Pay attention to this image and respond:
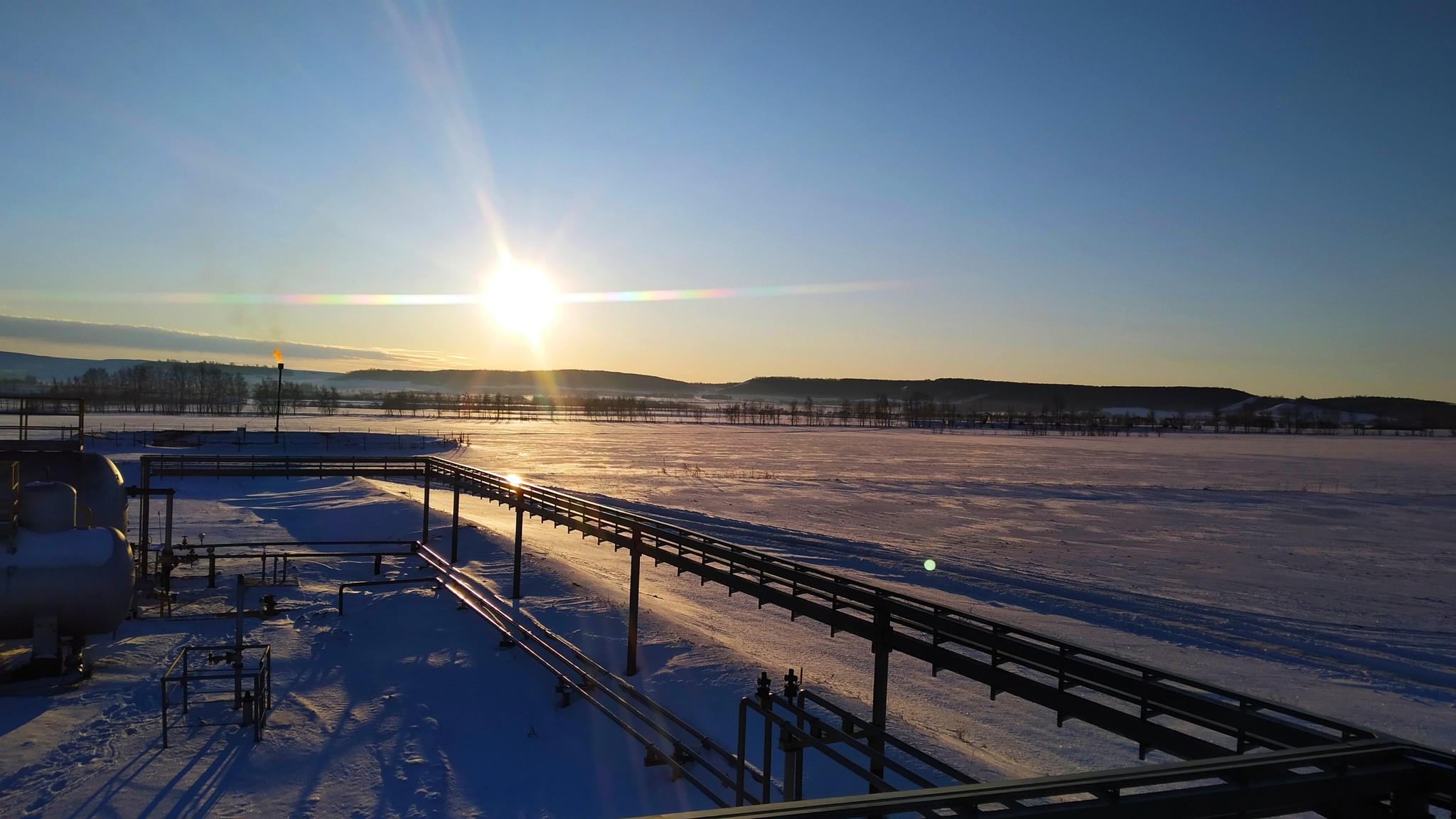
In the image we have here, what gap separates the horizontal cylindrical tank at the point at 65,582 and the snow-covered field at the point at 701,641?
153cm

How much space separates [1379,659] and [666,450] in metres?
76.3

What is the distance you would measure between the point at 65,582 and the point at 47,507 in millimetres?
2071

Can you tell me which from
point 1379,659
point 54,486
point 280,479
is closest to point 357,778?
point 54,486

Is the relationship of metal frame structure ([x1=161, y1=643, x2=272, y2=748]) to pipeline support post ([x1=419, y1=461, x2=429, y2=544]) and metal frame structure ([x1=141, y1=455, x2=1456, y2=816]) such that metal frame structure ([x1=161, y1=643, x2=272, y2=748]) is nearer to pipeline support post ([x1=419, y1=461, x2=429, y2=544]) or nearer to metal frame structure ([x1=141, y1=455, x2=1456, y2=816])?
metal frame structure ([x1=141, y1=455, x2=1456, y2=816])

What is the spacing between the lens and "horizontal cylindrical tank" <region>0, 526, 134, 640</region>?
1734cm

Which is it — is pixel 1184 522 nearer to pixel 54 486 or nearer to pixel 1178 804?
pixel 1178 804

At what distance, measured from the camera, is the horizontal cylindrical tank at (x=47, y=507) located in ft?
60.1

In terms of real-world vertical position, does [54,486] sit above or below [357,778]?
above

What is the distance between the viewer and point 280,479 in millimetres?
55844

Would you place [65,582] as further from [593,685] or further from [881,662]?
[881,662]

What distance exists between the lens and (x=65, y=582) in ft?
58.1

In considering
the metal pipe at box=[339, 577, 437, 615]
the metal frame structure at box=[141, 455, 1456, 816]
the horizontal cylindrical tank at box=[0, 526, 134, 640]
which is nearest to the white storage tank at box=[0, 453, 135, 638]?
the horizontal cylindrical tank at box=[0, 526, 134, 640]

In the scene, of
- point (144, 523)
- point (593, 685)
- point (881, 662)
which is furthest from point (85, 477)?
point (881, 662)

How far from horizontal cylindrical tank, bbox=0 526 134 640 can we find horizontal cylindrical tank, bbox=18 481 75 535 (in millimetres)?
194
